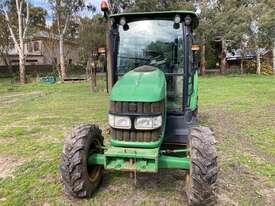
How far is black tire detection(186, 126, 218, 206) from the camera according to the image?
3.63 meters

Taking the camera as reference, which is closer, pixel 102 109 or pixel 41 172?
pixel 41 172

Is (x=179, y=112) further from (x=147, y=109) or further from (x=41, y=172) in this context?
(x=41, y=172)

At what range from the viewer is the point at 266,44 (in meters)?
27.1

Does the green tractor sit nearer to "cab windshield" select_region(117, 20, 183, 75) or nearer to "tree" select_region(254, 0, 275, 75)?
"cab windshield" select_region(117, 20, 183, 75)

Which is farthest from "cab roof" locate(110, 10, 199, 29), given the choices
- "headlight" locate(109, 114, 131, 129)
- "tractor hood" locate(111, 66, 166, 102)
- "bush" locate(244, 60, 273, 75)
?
"bush" locate(244, 60, 273, 75)

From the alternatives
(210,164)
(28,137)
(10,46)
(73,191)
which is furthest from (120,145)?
(10,46)

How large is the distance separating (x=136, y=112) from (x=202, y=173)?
0.97m

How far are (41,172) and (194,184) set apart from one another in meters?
2.45


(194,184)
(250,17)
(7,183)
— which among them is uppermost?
(250,17)

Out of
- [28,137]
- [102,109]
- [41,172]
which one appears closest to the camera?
[41,172]

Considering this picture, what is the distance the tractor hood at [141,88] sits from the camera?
3865mm

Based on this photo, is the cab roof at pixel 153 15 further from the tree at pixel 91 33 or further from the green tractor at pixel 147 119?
the tree at pixel 91 33

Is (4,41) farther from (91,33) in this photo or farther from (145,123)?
(145,123)

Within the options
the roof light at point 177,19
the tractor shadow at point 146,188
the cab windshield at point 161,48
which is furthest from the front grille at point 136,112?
the roof light at point 177,19
